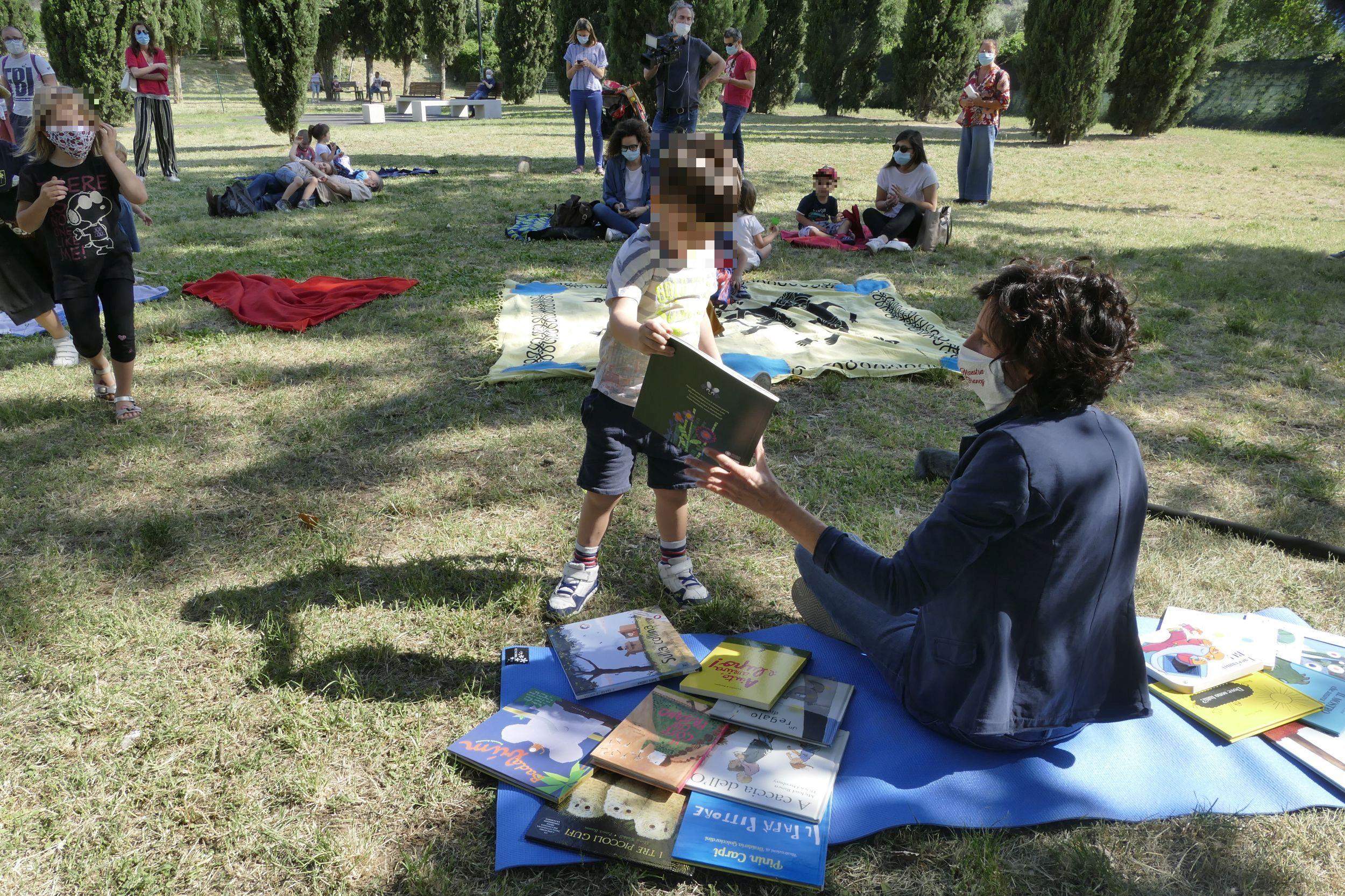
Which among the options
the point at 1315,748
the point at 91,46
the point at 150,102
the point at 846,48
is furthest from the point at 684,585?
the point at 846,48

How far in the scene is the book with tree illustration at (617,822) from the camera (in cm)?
211

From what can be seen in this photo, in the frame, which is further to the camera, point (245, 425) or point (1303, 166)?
point (1303, 166)

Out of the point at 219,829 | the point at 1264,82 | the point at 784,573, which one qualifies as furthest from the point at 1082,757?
the point at 1264,82

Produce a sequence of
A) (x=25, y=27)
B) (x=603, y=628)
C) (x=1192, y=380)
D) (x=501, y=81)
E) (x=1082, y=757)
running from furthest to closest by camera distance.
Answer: (x=501, y=81)
(x=25, y=27)
(x=1192, y=380)
(x=603, y=628)
(x=1082, y=757)

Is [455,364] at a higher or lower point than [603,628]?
higher

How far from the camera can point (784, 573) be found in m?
3.44

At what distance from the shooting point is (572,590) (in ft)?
10.4

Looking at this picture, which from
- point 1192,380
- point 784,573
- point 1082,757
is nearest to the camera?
point 1082,757

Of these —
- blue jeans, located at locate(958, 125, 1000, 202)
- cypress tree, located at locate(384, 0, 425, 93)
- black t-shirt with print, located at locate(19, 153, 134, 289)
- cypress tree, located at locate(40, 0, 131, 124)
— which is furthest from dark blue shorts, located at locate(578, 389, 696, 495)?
cypress tree, located at locate(384, 0, 425, 93)

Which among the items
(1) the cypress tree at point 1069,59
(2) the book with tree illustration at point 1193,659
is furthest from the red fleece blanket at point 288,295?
(1) the cypress tree at point 1069,59

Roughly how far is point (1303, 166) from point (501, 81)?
24278mm

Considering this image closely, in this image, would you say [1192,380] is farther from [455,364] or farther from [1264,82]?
[1264,82]

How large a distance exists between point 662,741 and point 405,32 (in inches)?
1440

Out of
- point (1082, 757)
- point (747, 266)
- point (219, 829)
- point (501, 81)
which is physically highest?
point (501, 81)
